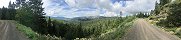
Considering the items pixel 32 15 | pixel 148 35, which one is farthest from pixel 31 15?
pixel 148 35

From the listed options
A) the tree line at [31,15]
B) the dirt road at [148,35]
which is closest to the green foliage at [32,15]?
the tree line at [31,15]

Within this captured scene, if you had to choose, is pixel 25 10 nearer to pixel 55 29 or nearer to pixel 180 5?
pixel 55 29

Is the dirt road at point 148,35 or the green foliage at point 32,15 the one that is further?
the green foliage at point 32,15

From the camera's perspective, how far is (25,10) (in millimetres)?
97375

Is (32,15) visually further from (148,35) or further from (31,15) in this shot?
(148,35)

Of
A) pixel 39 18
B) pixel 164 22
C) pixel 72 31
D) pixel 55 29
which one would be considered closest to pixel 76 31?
pixel 72 31

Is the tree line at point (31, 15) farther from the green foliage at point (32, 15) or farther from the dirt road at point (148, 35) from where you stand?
the dirt road at point (148, 35)

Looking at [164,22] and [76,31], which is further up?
[164,22]

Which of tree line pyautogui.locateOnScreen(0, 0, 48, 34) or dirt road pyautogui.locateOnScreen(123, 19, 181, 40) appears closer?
dirt road pyautogui.locateOnScreen(123, 19, 181, 40)

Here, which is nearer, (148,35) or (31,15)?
(148,35)

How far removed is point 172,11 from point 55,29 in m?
78.4

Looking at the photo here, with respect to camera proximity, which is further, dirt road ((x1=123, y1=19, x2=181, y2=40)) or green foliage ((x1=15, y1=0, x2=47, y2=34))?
green foliage ((x1=15, y1=0, x2=47, y2=34))

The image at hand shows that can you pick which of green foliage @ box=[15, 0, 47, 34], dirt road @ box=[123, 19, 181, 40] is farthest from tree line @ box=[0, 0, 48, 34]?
dirt road @ box=[123, 19, 181, 40]

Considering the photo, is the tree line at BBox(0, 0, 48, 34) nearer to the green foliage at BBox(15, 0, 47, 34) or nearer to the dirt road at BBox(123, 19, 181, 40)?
the green foliage at BBox(15, 0, 47, 34)
